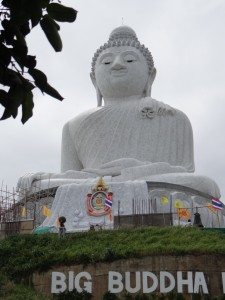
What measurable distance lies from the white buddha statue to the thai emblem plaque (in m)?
0.73

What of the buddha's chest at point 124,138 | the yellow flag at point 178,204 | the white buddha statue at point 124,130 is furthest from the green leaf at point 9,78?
the buddha's chest at point 124,138

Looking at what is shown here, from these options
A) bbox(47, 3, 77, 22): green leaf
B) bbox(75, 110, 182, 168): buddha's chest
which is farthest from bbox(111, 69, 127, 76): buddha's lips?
bbox(47, 3, 77, 22): green leaf

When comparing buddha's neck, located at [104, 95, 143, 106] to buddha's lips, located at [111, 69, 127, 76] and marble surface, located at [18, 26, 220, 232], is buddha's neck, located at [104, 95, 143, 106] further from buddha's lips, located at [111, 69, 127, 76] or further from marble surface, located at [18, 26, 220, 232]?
buddha's lips, located at [111, 69, 127, 76]

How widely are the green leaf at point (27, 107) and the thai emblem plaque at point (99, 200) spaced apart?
11288 millimetres

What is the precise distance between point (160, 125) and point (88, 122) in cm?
209

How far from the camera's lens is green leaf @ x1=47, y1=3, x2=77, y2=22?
1.27m

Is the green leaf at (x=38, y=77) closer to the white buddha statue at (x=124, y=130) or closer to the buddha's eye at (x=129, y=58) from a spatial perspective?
the white buddha statue at (x=124, y=130)

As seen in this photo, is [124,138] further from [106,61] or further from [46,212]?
[46,212]

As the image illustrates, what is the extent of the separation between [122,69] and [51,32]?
49.3 feet

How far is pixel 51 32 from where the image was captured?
4.18ft

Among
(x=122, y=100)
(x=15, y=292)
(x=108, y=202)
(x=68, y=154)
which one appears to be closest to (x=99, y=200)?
(x=108, y=202)

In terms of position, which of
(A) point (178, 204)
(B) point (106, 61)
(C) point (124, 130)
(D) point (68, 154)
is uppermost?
(B) point (106, 61)

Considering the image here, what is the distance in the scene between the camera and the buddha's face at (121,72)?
16.1m

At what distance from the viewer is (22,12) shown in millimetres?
1223
